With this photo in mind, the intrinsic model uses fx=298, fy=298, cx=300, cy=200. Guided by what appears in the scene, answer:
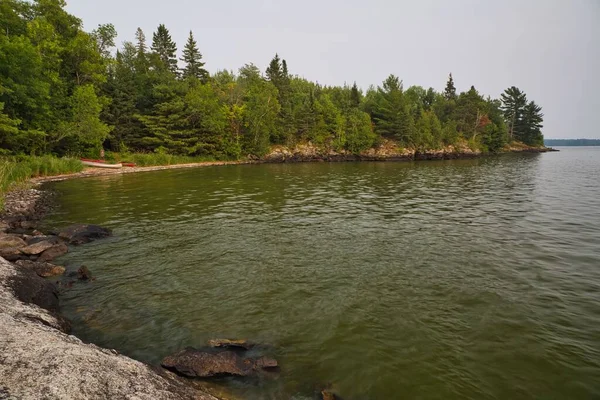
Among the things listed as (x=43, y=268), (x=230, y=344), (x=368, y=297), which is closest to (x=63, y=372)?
(x=230, y=344)

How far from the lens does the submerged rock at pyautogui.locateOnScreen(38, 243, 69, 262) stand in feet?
39.8

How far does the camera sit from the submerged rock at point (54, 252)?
478 inches

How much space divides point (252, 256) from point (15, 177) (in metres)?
30.4

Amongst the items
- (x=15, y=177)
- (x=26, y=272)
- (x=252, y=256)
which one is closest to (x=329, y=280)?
(x=252, y=256)

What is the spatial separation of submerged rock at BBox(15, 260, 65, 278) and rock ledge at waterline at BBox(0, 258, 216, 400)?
5.11 m

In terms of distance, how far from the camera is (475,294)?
9227mm

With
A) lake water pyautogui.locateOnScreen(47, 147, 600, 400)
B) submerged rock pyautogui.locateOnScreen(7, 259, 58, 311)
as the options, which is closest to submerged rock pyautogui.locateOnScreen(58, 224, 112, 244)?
lake water pyautogui.locateOnScreen(47, 147, 600, 400)

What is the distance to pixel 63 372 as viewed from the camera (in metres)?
4.20

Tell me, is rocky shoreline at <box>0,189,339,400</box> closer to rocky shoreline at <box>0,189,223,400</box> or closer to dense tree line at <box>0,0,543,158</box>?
rocky shoreline at <box>0,189,223,400</box>

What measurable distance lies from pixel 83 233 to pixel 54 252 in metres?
2.29

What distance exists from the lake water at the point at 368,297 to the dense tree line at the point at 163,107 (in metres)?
30.3

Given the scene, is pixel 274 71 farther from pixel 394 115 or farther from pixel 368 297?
pixel 368 297

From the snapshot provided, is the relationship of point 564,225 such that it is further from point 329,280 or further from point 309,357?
point 309,357

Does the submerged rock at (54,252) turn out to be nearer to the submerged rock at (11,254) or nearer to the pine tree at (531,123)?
the submerged rock at (11,254)
